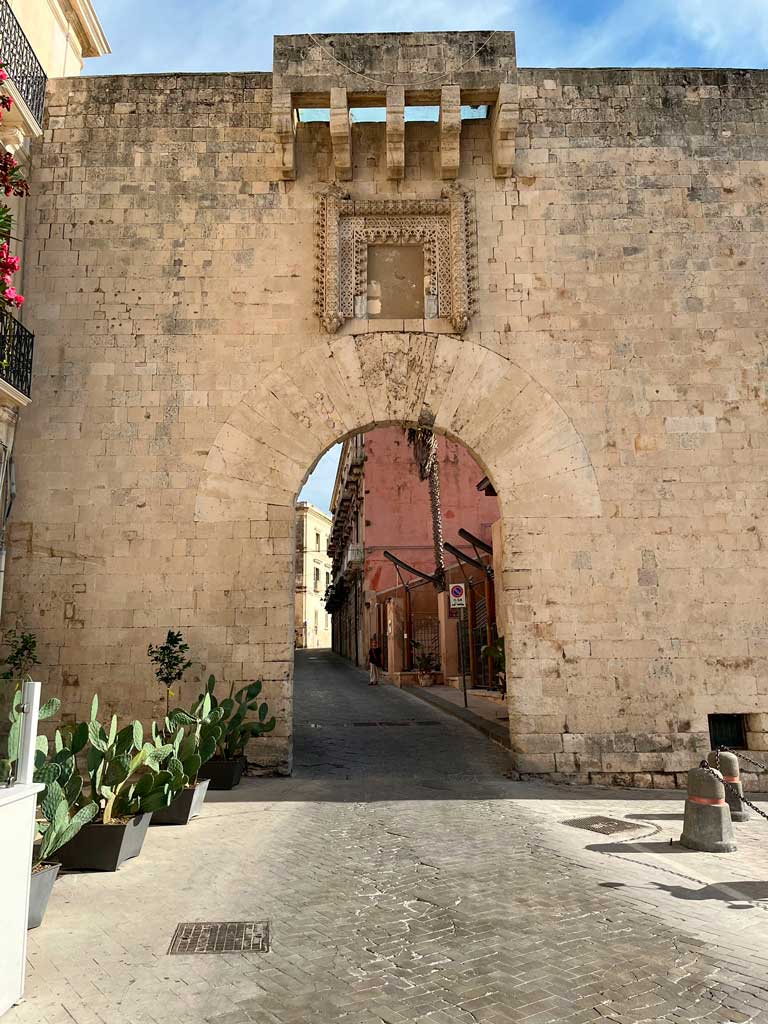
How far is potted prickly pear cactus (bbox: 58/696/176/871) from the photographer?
4543mm

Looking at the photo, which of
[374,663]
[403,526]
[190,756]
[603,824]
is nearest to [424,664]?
[374,663]

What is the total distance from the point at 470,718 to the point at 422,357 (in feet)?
21.4

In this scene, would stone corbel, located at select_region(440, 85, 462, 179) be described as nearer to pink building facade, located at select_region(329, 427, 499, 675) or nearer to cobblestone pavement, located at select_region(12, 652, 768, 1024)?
cobblestone pavement, located at select_region(12, 652, 768, 1024)

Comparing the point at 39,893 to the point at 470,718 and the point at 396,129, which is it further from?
the point at 470,718

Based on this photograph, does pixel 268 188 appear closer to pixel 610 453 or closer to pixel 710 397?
pixel 610 453

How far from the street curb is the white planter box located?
6.29 m

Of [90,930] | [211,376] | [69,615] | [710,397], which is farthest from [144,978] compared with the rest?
[710,397]

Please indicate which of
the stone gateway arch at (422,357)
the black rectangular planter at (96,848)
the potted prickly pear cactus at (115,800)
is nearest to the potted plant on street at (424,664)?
the stone gateway arch at (422,357)

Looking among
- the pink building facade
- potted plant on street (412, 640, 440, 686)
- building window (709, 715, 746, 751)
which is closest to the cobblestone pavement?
building window (709, 715, 746, 751)

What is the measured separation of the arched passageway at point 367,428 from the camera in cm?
802

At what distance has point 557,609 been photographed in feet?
26.3

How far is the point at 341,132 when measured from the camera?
8.59 m

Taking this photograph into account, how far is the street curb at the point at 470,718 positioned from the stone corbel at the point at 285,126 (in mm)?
7756

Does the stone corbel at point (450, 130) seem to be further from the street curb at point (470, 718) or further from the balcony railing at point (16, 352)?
the street curb at point (470, 718)
